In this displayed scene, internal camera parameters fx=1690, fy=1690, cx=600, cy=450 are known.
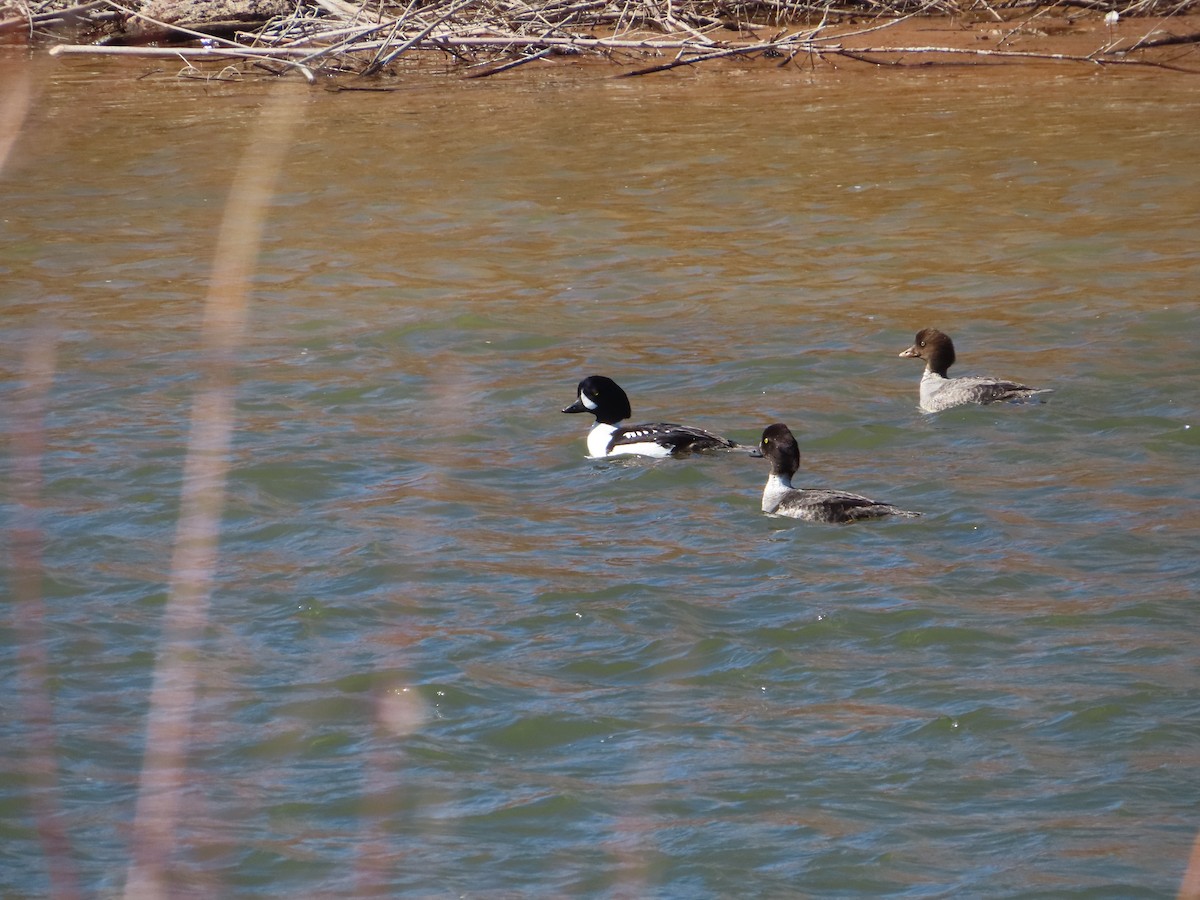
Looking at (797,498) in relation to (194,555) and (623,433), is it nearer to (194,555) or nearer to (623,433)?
(623,433)

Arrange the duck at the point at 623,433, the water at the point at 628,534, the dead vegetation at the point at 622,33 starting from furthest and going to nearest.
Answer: the dead vegetation at the point at 622,33 < the duck at the point at 623,433 < the water at the point at 628,534

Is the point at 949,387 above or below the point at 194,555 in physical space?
above

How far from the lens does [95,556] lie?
8.36 meters

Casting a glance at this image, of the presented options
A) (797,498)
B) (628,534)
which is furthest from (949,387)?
(628,534)

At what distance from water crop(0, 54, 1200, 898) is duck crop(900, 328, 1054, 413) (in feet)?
0.38

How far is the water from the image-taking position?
565 cm

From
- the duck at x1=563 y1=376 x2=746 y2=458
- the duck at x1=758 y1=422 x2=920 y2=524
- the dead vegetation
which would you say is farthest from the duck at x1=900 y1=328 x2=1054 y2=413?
the dead vegetation

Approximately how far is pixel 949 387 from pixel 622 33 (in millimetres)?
14505

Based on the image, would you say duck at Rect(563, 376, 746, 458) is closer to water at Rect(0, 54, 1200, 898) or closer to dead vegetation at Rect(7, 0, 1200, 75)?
water at Rect(0, 54, 1200, 898)

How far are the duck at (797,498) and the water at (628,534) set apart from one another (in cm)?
11

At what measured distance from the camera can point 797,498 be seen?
866 centimetres

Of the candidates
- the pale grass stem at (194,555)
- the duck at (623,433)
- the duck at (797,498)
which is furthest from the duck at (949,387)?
the pale grass stem at (194,555)

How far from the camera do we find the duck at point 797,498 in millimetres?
8453

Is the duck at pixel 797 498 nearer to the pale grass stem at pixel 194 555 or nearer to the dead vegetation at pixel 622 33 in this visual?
the pale grass stem at pixel 194 555
